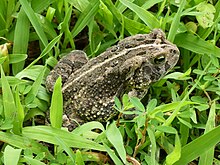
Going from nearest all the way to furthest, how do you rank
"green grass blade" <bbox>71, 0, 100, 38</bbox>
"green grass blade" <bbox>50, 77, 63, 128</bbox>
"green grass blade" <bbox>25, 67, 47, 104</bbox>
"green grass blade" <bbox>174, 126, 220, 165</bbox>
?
"green grass blade" <bbox>174, 126, 220, 165</bbox>
"green grass blade" <bbox>50, 77, 63, 128</bbox>
"green grass blade" <bbox>25, 67, 47, 104</bbox>
"green grass blade" <bbox>71, 0, 100, 38</bbox>

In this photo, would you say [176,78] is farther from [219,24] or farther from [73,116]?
[73,116]

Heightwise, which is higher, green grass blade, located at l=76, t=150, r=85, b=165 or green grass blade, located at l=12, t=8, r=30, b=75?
green grass blade, located at l=12, t=8, r=30, b=75

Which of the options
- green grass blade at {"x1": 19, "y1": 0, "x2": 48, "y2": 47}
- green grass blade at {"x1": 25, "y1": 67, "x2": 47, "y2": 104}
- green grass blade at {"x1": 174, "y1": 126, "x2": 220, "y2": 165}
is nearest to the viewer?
green grass blade at {"x1": 174, "y1": 126, "x2": 220, "y2": 165}

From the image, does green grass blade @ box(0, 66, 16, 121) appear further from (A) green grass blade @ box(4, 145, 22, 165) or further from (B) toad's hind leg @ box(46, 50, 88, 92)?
Answer: (B) toad's hind leg @ box(46, 50, 88, 92)

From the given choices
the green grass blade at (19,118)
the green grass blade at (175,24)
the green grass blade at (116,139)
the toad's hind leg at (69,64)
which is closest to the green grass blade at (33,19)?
the toad's hind leg at (69,64)

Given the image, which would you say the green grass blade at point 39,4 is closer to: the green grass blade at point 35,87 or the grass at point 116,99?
the grass at point 116,99

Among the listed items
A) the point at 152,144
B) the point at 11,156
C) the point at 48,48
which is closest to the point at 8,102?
the point at 11,156

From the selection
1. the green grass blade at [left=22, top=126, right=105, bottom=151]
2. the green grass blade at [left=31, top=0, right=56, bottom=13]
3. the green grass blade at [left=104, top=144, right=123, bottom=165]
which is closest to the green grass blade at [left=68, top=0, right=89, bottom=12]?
the green grass blade at [left=31, top=0, right=56, bottom=13]
